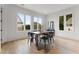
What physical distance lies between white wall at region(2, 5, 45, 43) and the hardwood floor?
0.16m

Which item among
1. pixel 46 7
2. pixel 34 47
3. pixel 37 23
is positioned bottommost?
pixel 34 47

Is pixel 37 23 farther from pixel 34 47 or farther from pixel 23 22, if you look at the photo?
pixel 34 47

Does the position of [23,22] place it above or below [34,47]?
above

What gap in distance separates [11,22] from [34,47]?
894 mm

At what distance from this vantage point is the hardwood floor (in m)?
2.41

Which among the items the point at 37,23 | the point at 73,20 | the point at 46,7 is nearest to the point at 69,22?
the point at 73,20

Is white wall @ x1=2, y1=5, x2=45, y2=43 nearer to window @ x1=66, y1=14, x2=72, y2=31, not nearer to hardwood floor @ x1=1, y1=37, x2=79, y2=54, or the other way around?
hardwood floor @ x1=1, y1=37, x2=79, y2=54

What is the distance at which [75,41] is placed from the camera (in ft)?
8.34

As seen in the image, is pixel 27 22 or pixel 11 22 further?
pixel 27 22

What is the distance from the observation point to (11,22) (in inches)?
100

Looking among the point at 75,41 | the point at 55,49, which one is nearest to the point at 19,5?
the point at 55,49

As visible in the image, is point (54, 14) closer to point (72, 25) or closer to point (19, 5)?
point (72, 25)

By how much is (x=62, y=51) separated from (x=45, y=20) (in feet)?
3.08
